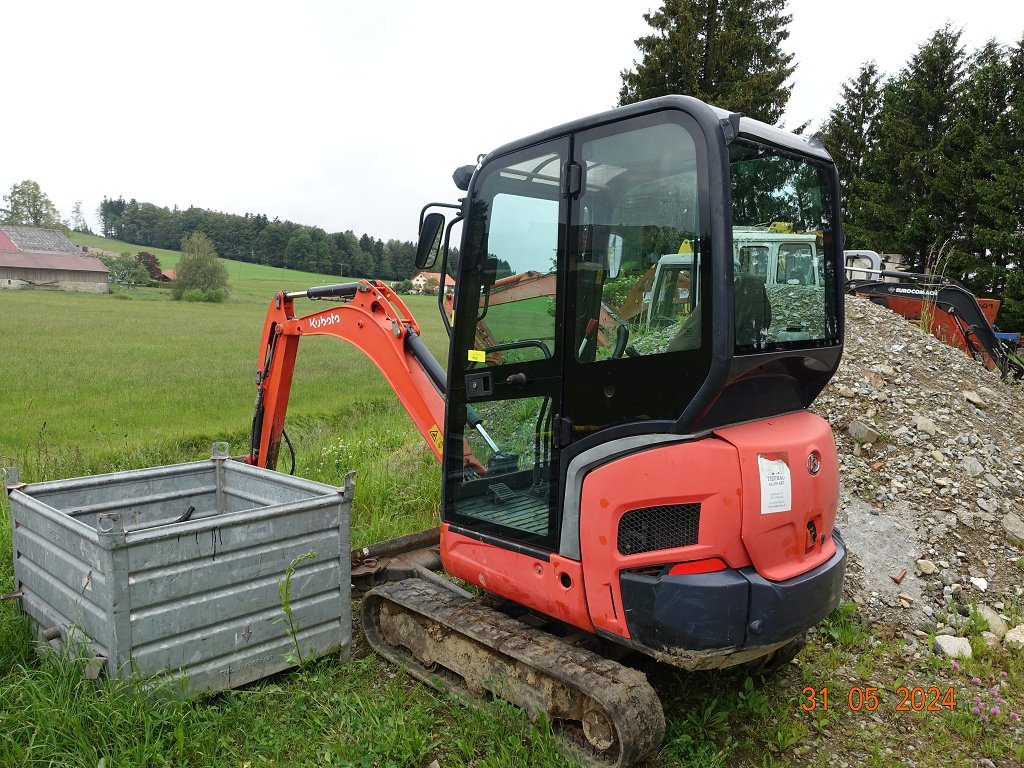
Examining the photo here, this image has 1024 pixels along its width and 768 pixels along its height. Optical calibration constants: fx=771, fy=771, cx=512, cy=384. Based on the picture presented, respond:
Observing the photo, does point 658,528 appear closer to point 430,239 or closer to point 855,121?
point 430,239

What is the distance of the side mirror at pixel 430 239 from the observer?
12.3 ft

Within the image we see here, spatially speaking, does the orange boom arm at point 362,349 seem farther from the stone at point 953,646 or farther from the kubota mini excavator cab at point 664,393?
the stone at point 953,646

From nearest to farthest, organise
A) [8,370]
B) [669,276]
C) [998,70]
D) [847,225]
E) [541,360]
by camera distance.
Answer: [669,276] → [541,360] → [8,370] → [998,70] → [847,225]

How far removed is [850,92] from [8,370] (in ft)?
104

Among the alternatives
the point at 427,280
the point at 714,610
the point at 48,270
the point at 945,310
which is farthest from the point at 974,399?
the point at 48,270

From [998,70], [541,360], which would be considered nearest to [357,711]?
[541,360]

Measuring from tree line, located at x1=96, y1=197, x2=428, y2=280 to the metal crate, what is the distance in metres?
1.47

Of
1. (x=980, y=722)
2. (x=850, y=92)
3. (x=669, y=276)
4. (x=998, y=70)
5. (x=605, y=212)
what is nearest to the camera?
(x=669, y=276)

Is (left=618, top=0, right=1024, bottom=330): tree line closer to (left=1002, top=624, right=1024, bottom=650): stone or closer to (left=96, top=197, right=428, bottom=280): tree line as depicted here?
(left=96, top=197, right=428, bottom=280): tree line

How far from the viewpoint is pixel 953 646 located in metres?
4.49

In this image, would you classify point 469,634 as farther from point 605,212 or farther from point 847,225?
point 847,225

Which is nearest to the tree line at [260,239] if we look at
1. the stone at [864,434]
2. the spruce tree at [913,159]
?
the stone at [864,434]

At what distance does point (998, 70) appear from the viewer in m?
23.2

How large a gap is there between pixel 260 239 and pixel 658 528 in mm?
59459
